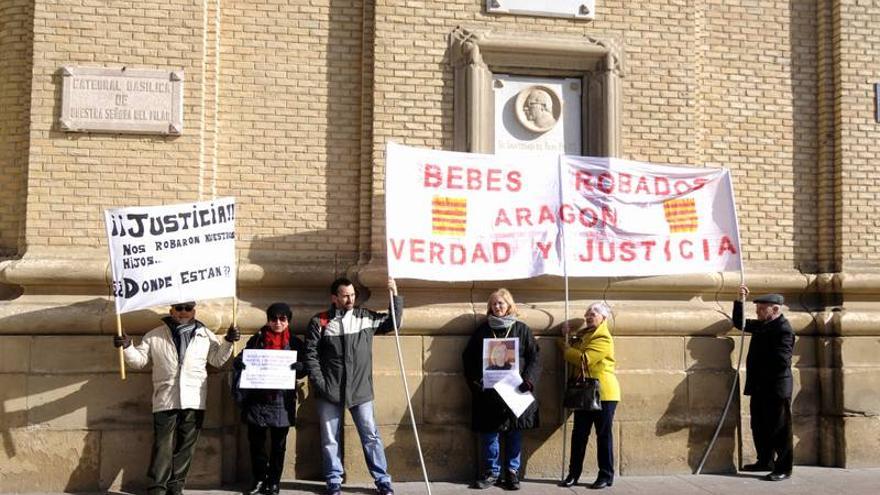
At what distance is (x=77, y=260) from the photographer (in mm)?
7539

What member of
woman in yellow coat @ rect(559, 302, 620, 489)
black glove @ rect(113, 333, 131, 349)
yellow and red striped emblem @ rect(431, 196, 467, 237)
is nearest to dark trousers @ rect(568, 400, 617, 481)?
woman in yellow coat @ rect(559, 302, 620, 489)

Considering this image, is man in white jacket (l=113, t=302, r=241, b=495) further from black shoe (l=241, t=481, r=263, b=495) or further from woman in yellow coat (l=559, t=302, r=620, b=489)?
woman in yellow coat (l=559, t=302, r=620, b=489)

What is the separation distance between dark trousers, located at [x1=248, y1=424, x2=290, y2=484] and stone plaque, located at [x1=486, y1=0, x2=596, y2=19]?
4405 mm

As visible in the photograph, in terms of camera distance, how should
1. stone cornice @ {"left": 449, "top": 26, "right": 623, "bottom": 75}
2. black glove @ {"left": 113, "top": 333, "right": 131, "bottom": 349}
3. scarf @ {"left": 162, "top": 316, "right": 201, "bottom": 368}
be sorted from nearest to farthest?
black glove @ {"left": 113, "top": 333, "right": 131, "bottom": 349} < scarf @ {"left": 162, "top": 316, "right": 201, "bottom": 368} < stone cornice @ {"left": 449, "top": 26, "right": 623, "bottom": 75}

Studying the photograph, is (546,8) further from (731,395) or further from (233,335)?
(233,335)

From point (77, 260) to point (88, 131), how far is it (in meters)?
1.14

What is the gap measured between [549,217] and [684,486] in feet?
8.63

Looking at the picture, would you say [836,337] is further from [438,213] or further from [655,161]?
[438,213]

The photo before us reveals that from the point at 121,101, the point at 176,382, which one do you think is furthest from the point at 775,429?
the point at 121,101

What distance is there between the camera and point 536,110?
8.51 meters

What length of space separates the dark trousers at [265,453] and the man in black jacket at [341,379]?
34 cm

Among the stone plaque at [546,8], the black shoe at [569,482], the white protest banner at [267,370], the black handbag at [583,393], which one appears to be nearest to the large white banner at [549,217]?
the black handbag at [583,393]

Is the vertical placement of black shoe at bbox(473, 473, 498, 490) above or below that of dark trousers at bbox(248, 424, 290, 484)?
below

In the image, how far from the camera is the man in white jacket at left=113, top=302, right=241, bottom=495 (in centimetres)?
697
